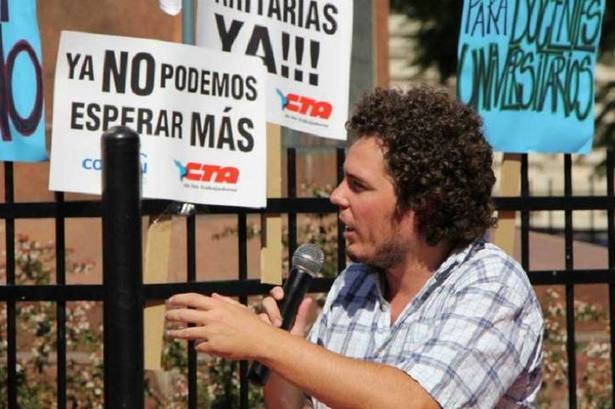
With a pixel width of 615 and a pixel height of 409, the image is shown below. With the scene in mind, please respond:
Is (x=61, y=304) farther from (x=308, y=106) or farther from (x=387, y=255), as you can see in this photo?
(x=387, y=255)

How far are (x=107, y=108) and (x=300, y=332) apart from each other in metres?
1.65

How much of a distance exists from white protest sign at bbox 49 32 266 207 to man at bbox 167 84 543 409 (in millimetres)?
1488

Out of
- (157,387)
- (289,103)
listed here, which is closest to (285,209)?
(289,103)

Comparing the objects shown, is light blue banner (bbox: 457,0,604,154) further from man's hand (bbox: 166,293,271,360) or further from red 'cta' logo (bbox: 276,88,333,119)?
man's hand (bbox: 166,293,271,360)

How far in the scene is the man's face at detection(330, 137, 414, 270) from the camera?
11.4 feet

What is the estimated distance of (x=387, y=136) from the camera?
347 cm

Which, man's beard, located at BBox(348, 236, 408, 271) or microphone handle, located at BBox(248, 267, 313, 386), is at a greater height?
man's beard, located at BBox(348, 236, 408, 271)

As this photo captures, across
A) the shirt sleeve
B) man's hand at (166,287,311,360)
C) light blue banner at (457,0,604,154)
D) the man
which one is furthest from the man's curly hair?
light blue banner at (457,0,604,154)

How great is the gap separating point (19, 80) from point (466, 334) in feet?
7.43

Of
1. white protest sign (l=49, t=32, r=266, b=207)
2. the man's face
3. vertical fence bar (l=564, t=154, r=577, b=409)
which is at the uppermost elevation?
white protest sign (l=49, t=32, r=266, b=207)

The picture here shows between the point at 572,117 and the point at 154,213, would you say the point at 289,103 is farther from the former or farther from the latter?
the point at 572,117

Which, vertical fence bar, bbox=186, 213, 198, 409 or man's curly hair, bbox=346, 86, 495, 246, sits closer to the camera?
man's curly hair, bbox=346, 86, 495, 246

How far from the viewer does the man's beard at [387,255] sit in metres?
3.48

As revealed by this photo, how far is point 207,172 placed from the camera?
5.14 meters
